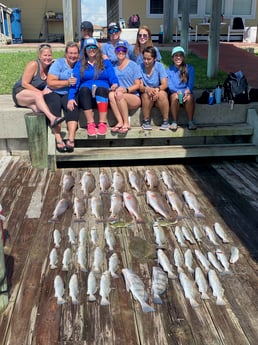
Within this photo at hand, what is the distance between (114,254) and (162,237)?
1.67 feet

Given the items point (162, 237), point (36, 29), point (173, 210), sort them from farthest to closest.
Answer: point (36, 29) < point (173, 210) < point (162, 237)

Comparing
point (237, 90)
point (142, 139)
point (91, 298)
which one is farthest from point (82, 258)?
point (237, 90)

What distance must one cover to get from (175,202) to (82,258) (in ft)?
4.52

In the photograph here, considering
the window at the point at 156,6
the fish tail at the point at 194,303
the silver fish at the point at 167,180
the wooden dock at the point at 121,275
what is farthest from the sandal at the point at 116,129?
the window at the point at 156,6

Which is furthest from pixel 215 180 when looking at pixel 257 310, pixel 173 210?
pixel 257 310

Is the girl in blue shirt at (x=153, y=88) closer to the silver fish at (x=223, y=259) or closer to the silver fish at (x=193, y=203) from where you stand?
the silver fish at (x=193, y=203)

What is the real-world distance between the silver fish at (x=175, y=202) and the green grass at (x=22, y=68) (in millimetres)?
3633

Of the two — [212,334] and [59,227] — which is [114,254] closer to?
[59,227]

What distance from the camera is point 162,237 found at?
3543 mm

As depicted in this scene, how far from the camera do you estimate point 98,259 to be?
10.5ft

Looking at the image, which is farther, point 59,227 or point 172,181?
point 172,181

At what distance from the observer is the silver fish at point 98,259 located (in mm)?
3107

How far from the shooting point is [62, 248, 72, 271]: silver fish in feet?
10.3

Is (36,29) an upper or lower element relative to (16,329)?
upper
